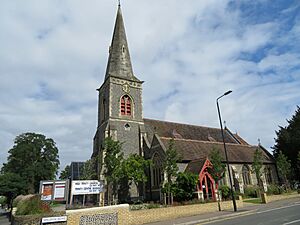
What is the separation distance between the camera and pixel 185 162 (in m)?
29.0

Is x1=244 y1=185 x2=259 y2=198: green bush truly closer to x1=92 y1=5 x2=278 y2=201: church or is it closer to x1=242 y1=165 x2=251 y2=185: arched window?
x1=92 y1=5 x2=278 y2=201: church

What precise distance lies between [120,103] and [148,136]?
19.0ft

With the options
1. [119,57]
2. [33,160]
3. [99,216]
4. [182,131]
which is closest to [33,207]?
[99,216]

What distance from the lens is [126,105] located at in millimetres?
33656

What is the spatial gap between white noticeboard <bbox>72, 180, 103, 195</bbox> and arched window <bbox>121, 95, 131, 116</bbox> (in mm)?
16835

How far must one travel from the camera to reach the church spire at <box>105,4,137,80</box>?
34906mm

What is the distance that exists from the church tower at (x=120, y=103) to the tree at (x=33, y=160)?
Result: 839 inches

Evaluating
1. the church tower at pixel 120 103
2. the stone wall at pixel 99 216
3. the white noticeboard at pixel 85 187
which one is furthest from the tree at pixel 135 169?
the stone wall at pixel 99 216

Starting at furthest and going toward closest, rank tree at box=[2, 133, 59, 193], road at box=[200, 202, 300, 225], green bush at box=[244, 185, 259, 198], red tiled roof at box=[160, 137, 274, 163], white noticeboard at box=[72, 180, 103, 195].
Result: tree at box=[2, 133, 59, 193]
green bush at box=[244, 185, 259, 198]
red tiled roof at box=[160, 137, 274, 163]
white noticeboard at box=[72, 180, 103, 195]
road at box=[200, 202, 300, 225]

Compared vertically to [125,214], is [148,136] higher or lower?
higher

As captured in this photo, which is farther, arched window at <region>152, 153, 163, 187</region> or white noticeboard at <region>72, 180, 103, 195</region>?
arched window at <region>152, 153, 163, 187</region>

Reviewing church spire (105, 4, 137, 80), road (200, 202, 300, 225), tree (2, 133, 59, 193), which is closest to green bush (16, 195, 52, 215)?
road (200, 202, 300, 225)

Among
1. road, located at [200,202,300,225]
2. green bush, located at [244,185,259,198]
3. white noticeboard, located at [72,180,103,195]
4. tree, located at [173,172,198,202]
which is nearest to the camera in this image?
road, located at [200,202,300,225]

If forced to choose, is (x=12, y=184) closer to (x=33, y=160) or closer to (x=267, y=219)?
(x=33, y=160)
